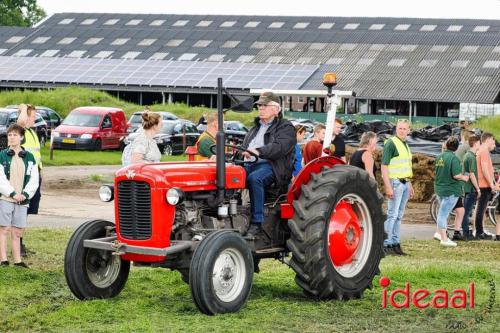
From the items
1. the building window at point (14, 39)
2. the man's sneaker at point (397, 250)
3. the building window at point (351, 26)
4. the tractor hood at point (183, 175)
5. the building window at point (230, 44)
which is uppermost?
the building window at point (351, 26)

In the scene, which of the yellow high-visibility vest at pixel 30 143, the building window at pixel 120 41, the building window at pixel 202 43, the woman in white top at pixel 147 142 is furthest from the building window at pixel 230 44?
the woman in white top at pixel 147 142

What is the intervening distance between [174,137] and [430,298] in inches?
1240

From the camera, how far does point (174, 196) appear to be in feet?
30.4

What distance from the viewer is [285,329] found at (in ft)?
27.9

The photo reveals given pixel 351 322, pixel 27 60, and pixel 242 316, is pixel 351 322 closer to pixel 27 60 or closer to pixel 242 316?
pixel 242 316

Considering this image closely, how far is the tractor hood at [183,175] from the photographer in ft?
30.8

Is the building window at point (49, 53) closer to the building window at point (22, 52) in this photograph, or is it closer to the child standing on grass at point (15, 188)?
the building window at point (22, 52)

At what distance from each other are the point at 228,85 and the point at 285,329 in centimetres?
5571

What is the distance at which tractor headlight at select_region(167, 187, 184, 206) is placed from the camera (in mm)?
9258

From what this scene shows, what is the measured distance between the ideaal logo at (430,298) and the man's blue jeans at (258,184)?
1390 mm

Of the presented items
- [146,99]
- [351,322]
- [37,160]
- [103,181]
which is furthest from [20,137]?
[146,99]

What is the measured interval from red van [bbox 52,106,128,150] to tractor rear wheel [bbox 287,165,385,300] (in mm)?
28165

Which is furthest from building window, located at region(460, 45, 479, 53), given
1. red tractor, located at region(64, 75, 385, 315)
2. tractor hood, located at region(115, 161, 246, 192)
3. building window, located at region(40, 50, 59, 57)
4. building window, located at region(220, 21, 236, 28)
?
tractor hood, located at region(115, 161, 246, 192)

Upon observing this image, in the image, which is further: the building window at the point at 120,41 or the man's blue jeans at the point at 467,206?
the building window at the point at 120,41
